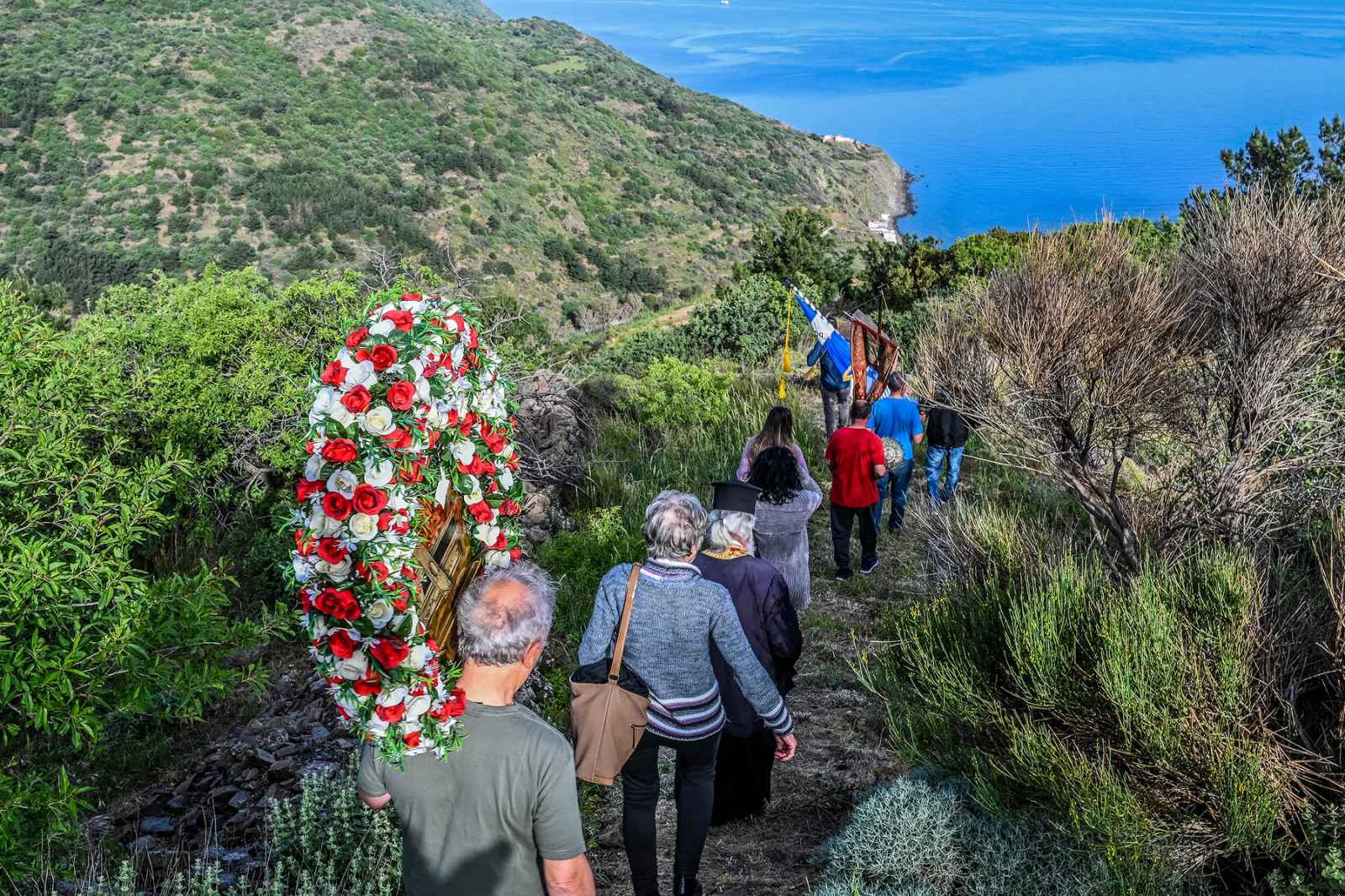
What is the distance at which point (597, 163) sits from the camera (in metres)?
58.6

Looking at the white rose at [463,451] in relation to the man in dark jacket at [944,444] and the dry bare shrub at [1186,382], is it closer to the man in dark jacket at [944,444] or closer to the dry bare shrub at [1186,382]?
the dry bare shrub at [1186,382]

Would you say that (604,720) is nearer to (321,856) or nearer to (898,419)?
(321,856)

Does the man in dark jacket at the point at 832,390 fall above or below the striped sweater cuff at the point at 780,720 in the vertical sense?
above

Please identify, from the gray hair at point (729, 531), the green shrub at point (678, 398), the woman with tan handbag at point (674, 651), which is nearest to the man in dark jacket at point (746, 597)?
the gray hair at point (729, 531)

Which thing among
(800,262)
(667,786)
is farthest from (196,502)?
(800,262)

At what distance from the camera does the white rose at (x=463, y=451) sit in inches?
109

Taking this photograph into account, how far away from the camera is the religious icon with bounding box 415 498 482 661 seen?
248 centimetres

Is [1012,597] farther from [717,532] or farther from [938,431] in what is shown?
[938,431]

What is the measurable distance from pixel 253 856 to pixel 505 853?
2.46 m

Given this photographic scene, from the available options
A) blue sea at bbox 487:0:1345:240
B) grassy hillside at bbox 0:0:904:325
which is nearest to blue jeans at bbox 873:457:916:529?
grassy hillside at bbox 0:0:904:325

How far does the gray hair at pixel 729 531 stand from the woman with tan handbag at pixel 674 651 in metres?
0.48

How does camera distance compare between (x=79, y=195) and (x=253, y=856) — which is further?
(x=79, y=195)

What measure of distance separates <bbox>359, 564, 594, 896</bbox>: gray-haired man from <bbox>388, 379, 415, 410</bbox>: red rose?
1.88 ft

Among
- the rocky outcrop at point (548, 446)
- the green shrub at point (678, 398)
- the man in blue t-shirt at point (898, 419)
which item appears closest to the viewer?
the man in blue t-shirt at point (898, 419)
